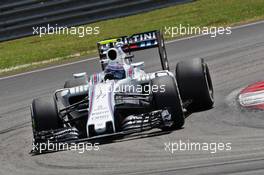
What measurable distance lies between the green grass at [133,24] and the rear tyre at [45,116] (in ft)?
26.7

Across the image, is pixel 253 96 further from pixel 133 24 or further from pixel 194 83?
pixel 133 24

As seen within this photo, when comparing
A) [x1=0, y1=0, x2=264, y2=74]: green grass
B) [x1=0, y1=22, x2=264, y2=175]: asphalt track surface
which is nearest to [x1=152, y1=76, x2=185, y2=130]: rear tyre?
[x1=0, y1=22, x2=264, y2=175]: asphalt track surface

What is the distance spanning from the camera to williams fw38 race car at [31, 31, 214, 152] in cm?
962

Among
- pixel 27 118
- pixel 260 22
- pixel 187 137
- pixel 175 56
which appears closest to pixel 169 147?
pixel 187 137

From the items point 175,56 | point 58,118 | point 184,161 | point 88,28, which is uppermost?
point 88,28

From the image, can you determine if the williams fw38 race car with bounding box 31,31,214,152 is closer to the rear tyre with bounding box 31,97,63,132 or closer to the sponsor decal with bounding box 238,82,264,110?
the rear tyre with bounding box 31,97,63,132

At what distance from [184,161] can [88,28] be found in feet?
46.4

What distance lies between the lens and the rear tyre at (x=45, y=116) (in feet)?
33.2

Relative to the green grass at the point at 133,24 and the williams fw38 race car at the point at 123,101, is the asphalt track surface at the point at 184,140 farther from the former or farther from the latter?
the green grass at the point at 133,24

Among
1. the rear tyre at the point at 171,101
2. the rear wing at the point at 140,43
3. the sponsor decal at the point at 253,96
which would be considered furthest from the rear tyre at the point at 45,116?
the sponsor decal at the point at 253,96

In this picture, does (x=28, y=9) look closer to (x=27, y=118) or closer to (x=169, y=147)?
(x=27, y=118)

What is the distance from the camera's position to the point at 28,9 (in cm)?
2167

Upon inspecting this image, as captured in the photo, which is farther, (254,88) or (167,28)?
(167,28)

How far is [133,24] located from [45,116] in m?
11.5
